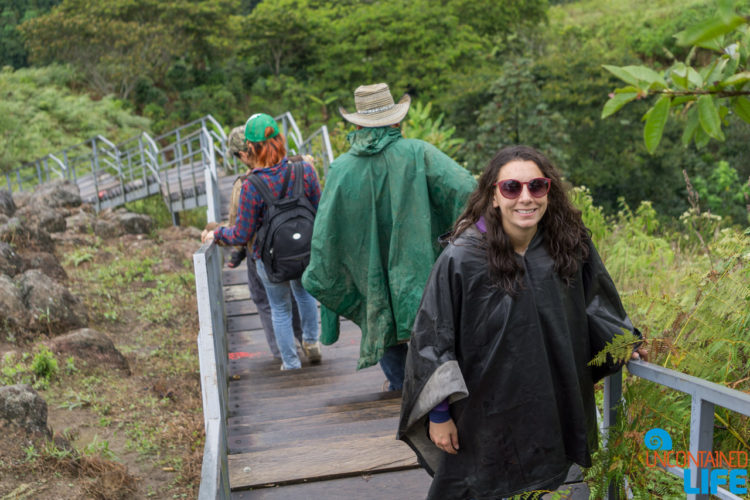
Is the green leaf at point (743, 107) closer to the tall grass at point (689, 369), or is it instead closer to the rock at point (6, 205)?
the tall grass at point (689, 369)

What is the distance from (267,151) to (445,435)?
240 cm

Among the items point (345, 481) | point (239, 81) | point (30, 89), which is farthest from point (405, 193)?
A: point (239, 81)

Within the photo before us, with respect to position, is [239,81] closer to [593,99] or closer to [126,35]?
[126,35]

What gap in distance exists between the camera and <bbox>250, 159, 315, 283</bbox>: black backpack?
13.4 ft

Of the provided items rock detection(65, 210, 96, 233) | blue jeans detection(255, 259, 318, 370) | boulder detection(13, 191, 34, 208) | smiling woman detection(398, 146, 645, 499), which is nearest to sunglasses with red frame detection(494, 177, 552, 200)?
smiling woman detection(398, 146, 645, 499)

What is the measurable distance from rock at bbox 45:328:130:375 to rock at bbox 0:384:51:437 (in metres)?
1.60

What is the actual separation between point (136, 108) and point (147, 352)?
24.8 metres

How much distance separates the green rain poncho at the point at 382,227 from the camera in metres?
3.33

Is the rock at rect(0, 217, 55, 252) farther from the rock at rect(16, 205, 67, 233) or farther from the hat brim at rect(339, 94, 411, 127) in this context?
the hat brim at rect(339, 94, 411, 127)

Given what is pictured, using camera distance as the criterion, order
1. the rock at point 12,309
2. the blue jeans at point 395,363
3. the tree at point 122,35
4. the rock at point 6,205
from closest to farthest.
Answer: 1. the blue jeans at point 395,363
2. the rock at point 12,309
3. the rock at point 6,205
4. the tree at point 122,35

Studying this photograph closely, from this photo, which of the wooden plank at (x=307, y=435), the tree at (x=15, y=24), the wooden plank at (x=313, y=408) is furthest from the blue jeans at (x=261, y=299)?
the tree at (x=15, y=24)

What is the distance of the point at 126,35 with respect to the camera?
26781mm

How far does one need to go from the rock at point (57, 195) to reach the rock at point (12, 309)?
8.21m

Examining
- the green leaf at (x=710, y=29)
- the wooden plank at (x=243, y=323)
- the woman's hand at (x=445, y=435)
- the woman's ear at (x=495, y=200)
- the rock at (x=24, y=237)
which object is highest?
the green leaf at (x=710, y=29)
